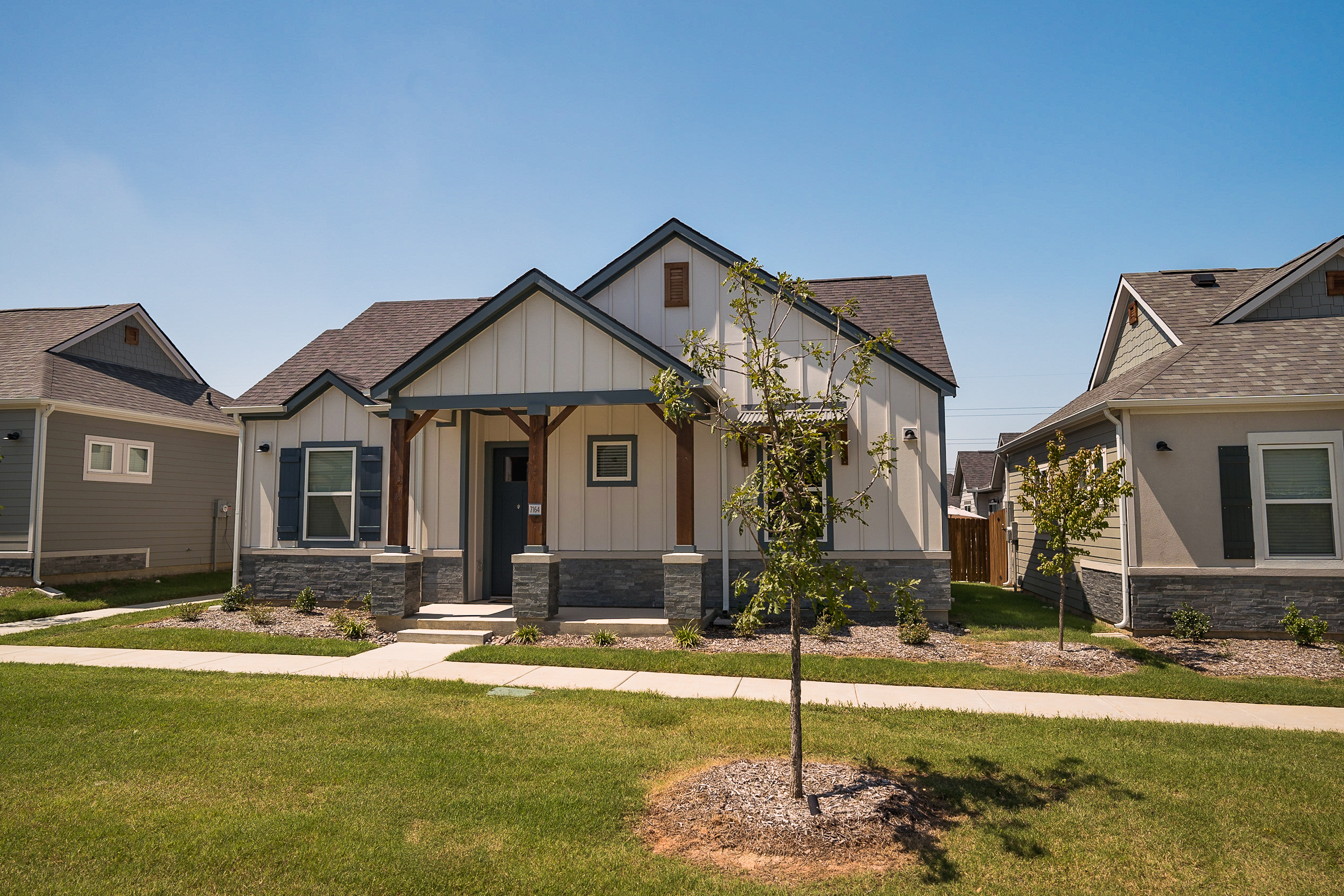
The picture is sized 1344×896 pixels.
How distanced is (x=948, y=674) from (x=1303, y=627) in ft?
17.9

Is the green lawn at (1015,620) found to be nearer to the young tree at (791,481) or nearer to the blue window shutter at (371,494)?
the young tree at (791,481)

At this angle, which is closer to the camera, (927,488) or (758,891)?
(758,891)

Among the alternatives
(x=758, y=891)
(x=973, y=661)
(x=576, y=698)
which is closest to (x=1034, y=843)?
(x=758, y=891)

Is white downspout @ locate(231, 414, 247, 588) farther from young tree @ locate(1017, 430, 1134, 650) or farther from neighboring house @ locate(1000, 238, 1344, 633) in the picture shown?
neighboring house @ locate(1000, 238, 1344, 633)

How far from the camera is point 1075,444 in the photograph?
13391mm

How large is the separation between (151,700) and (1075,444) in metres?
13.8

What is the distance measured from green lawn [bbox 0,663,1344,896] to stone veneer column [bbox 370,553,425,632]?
140 inches

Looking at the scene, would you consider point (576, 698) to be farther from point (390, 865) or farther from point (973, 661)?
point (973, 661)

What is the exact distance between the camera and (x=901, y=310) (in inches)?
558

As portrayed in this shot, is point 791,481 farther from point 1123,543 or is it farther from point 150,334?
point 150,334

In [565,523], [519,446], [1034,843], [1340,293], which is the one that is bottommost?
[1034,843]

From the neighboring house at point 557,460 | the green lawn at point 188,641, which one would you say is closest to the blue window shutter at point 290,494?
the neighboring house at point 557,460

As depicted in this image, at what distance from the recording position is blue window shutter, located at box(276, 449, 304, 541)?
43.3ft

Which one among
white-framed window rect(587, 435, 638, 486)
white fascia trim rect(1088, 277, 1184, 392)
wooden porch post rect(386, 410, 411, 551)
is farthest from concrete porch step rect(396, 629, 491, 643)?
white fascia trim rect(1088, 277, 1184, 392)
